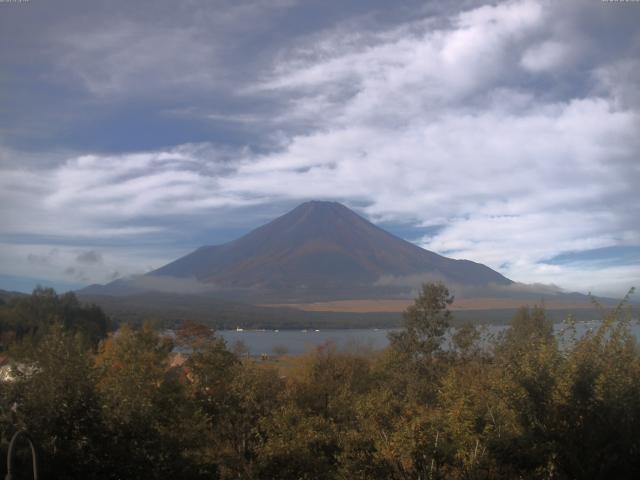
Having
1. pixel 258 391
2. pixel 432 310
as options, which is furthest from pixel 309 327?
pixel 258 391

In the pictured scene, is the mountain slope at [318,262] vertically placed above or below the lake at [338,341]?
above

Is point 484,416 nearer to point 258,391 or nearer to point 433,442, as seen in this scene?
point 433,442

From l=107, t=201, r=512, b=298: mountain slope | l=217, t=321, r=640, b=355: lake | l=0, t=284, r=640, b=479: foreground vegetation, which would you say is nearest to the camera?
l=0, t=284, r=640, b=479: foreground vegetation

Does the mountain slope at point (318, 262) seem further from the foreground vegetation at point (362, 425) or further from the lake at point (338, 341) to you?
the foreground vegetation at point (362, 425)

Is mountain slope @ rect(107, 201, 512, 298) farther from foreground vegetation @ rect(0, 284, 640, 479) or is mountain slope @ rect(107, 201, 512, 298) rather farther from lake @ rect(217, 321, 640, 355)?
foreground vegetation @ rect(0, 284, 640, 479)

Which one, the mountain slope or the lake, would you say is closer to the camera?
the lake

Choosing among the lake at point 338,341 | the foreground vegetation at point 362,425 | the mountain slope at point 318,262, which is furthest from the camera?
the mountain slope at point 318,262

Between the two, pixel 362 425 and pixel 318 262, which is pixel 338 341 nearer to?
pixel 362 425

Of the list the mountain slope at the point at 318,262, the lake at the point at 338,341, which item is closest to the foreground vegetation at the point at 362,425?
the lake at the point at 338,341

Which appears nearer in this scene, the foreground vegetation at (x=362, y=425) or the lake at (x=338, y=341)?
the foreground vegetation at (x=362, y=425)

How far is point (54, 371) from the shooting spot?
8188mm

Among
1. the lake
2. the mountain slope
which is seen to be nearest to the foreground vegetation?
the lake

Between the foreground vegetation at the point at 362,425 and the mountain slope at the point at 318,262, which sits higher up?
the mountain slope at the point at 318,262

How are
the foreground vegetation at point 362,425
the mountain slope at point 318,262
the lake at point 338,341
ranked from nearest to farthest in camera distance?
the foreground vegetation at point 362,425 → the lake at point 338,341 → the mountain slope at point 318,262
